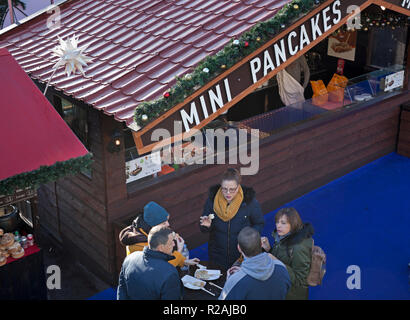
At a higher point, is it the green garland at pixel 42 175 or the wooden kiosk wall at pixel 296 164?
the green garland at pixel 42 175

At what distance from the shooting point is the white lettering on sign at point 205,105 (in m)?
6.43

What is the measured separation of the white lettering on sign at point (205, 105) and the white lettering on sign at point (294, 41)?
42 centimetres

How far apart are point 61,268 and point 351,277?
166 inches

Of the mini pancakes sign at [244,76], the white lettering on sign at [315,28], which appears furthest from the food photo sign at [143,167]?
the white lettering on sign at [315,28]

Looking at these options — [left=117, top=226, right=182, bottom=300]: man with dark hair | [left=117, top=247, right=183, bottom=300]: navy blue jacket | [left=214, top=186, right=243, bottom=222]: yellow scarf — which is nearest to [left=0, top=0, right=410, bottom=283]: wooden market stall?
[left=214, top=186, right=243, bottom=222]: yellow scarf

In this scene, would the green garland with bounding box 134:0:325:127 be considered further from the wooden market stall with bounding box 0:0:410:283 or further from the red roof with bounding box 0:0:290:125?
the red roof with bounding box 0:0:290:125

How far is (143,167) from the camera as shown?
7902mm

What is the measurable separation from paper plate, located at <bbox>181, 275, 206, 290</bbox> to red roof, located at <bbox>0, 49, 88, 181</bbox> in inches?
69.8

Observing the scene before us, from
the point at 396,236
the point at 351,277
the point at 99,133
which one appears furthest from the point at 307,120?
the point at 99,133

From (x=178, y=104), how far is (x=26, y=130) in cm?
167

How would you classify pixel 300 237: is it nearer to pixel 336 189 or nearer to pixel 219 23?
pixel 219 23

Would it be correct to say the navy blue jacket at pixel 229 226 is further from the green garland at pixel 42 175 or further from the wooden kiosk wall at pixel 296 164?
the green garland at pixel 42 175

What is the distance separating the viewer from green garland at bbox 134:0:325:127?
19.9ft

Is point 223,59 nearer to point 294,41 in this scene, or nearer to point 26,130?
point 294,41
